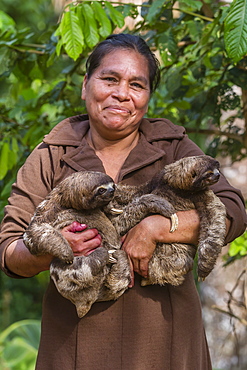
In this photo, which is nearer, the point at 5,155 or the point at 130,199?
the point at 130,199

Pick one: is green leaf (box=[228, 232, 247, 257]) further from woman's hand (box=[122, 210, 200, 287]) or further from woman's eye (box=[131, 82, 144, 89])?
woman's eye (box=[131, 82, 144, 89])

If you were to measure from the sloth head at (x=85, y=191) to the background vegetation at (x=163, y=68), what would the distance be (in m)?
1.39

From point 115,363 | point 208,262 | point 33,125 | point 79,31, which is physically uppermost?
point 79,31

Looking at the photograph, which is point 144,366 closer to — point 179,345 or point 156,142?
point 179,345

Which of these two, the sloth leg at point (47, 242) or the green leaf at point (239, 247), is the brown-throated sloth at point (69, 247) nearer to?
the sloth leg at point (47, 242)

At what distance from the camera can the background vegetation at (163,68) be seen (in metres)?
3.76

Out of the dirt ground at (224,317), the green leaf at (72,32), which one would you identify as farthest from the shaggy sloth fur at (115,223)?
the dirt ground at (224,317)

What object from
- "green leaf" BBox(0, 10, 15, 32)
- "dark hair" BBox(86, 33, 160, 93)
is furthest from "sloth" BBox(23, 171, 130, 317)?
"green leaf" BBox(0, 10, 15, 32)

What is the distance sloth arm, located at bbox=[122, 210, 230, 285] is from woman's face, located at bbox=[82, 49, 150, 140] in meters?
0.63

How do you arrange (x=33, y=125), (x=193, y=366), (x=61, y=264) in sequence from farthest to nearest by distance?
1. (x=33, y=125)
2. (x=193, y=366)
3. (x=61, y=264)

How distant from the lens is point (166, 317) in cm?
277

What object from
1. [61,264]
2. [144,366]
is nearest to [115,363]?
[144,366]

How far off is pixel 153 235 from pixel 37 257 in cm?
61

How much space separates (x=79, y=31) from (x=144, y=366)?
232 centimetres
